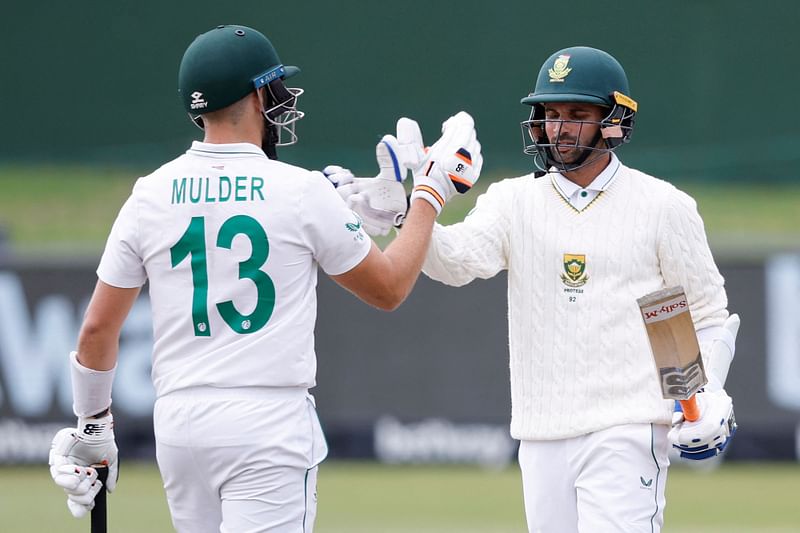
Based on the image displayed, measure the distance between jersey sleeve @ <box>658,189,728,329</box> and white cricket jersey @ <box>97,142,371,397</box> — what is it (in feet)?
3.75

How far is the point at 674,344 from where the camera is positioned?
398 centimetres

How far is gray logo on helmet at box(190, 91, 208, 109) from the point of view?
371 cm

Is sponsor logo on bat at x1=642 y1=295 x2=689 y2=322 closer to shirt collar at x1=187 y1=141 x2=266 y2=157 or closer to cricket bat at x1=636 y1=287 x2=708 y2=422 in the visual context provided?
cricket bat at x1=636 y1=287 x2=708 y2=422

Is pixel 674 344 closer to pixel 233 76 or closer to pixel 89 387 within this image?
pixel 233 76

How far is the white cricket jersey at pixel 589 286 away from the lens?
4.31m

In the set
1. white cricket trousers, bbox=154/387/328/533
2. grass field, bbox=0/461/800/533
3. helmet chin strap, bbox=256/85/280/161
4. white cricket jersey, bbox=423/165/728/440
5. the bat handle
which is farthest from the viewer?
grass field, bbox=0/461/800/533

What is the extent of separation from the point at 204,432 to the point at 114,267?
498mm

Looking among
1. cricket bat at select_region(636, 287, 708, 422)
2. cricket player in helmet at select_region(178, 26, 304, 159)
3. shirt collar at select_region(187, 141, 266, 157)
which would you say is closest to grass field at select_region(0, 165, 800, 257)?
cricket bat at select_region(636, 287, 708, 422)

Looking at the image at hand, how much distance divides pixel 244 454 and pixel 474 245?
4.03ft

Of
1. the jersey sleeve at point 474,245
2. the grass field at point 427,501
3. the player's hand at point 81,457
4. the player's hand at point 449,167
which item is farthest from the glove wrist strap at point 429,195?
the grass field at point 427,501

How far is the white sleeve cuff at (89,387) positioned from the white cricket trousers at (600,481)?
134 cm

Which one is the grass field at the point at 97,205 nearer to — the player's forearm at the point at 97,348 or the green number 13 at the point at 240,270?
the player's forearm at the point at 97,348

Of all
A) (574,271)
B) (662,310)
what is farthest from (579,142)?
(662,310)

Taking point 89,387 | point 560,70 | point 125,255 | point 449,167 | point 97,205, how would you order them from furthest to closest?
point 97,205, point 560,70, point 449,167, point 89,387, point 125,255
